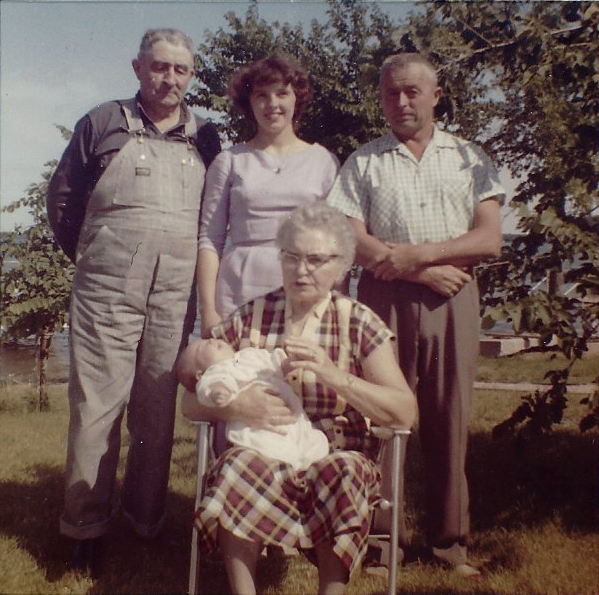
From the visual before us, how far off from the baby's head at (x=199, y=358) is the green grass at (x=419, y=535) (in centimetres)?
105

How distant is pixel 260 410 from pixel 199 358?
28cm

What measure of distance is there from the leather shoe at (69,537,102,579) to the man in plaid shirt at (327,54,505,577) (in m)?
1.49

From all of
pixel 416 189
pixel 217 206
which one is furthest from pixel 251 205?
pixel 416 189

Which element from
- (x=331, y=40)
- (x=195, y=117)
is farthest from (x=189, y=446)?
(x=331, y=40)

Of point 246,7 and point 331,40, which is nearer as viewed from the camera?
point 246,7

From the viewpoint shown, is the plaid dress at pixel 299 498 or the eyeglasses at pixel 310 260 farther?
the eyeglasses at pixel 310 260

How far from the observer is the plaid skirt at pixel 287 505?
7.10 ft

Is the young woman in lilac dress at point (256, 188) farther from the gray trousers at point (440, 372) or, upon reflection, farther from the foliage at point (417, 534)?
the foliage at point (417, 534)

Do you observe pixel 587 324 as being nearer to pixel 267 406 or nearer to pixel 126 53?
pixel 267 406

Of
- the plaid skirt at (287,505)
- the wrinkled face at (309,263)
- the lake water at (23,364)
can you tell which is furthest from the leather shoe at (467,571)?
the lake water at (23,364)

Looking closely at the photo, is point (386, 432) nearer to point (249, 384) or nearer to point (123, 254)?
point (249, 384)

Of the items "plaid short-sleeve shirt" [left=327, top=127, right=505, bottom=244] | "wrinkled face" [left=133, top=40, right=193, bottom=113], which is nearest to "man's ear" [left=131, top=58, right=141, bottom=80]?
"wrinkled face" [left=133, top=40, right=193, bottom=113]

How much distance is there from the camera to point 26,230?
588 cm

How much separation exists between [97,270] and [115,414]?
653 millimetres
